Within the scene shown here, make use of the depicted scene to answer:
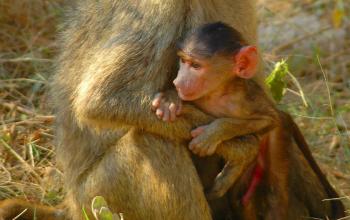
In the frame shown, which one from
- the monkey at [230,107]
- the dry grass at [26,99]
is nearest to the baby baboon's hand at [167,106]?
the monkey at [230,107]

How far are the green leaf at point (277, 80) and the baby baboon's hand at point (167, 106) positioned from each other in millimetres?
1535

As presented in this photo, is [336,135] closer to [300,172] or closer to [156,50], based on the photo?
[300,172]

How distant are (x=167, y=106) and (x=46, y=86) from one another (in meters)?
2.05

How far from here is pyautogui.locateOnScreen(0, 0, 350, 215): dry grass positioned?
5.82m

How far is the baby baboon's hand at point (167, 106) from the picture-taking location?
4418mm

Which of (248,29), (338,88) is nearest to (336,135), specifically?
(338,88)

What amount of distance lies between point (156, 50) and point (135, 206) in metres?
0.81

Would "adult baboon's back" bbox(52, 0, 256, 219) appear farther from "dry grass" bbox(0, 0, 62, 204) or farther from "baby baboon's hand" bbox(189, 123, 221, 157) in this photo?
"dry grass" bbox(0, 0, 62, 204)

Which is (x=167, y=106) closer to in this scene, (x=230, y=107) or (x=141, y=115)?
(x=141, y=115)

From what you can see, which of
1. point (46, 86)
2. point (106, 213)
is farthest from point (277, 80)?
point (106, 213)

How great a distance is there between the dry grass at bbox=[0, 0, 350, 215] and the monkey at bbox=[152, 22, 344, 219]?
0.94m

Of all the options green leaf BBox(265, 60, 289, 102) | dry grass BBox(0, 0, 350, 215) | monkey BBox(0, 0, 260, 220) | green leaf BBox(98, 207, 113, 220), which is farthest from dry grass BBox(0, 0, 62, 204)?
green leaf BBox(265, 60, 289, 102)

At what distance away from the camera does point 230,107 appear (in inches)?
178

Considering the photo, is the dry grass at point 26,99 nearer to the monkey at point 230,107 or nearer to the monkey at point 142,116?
the monkey at point 142,116
